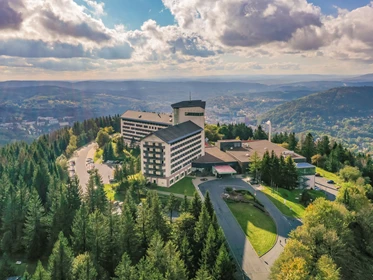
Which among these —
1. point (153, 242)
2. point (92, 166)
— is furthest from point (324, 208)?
point (92, 166)

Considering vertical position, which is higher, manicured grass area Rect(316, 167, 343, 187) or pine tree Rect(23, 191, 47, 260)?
pine tree Rect(23, 191, 47, 260)

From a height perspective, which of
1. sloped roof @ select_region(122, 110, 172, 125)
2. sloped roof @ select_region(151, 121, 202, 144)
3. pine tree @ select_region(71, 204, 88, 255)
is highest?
sloped roof @ select_region(151, 121, 202, 144)

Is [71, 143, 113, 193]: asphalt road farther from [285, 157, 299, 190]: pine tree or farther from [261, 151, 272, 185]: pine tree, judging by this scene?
[285, 157, 299, 190]: pine tree

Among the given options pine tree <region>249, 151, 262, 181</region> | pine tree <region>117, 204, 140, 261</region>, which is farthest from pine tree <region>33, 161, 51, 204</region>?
pine tree <region>249, 151, 262, 181</region>

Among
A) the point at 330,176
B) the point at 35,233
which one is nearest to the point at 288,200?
the point at 330,176

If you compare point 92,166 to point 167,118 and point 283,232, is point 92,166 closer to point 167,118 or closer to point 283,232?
point 167,118

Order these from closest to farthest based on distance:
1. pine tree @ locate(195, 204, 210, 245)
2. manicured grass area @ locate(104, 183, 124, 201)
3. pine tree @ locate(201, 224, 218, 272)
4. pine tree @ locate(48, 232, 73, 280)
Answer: pine tree @ locate(48, 232, 73, 280), pine tree @ locate(201, 224, 218, 272), pine tree @ locate(195, 204, 210, 245), manicured grass area @ locate(104, 183, 124, 201)
